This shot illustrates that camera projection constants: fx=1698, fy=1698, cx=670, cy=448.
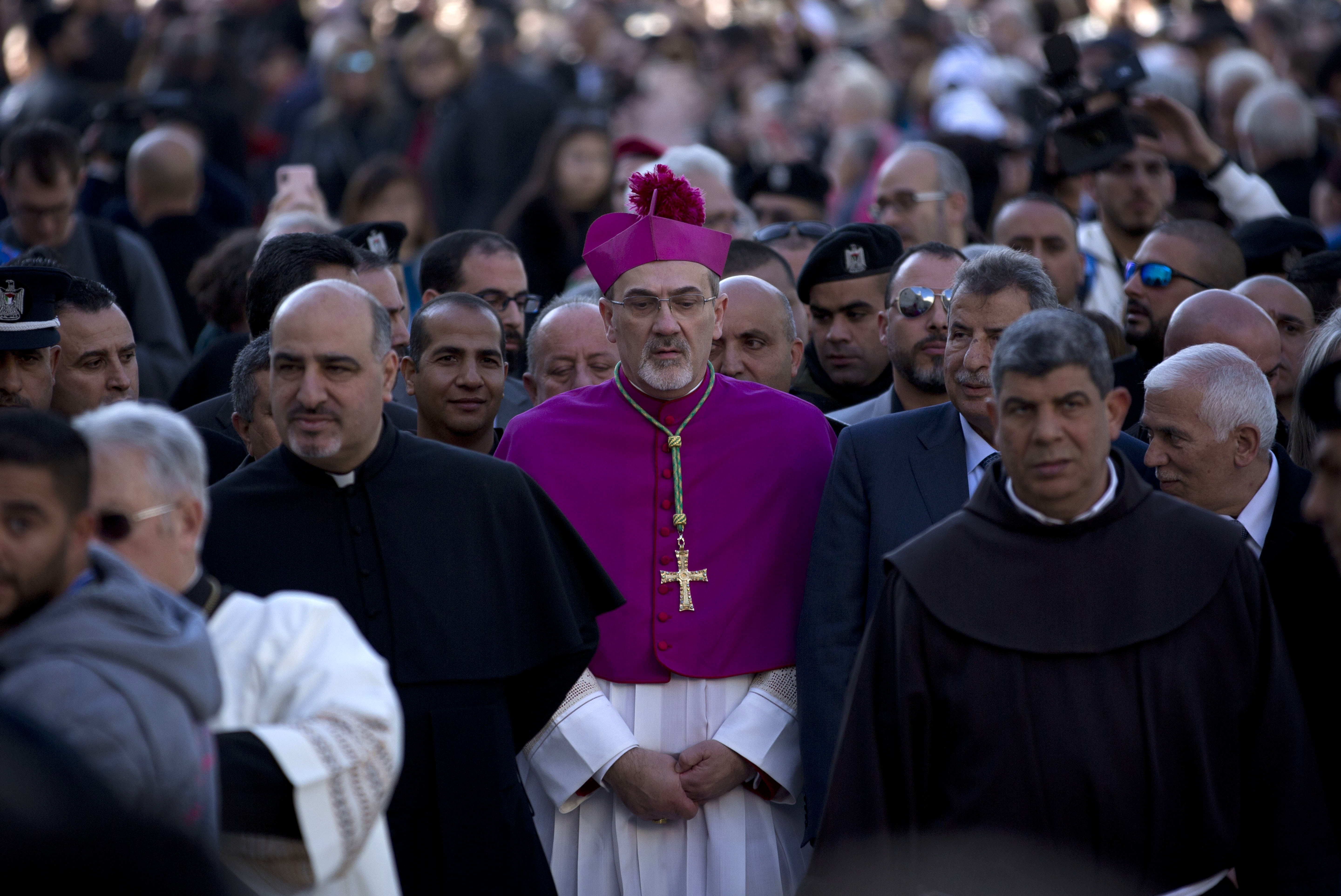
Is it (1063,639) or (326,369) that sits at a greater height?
(326,369)

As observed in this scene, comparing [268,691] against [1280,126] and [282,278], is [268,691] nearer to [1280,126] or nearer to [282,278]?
[282,278]

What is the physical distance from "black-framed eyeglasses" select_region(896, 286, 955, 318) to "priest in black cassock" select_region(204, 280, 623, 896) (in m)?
1.60

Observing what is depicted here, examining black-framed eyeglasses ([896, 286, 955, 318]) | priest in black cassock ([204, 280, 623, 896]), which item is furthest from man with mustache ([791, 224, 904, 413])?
priest in black cassock ([204, 280, 623, 896])

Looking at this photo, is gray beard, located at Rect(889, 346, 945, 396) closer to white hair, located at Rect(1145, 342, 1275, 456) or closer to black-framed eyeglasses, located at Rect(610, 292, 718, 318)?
white hair, located at Rect(1145, 342, 1275, 456)

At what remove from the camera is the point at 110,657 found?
3.02m

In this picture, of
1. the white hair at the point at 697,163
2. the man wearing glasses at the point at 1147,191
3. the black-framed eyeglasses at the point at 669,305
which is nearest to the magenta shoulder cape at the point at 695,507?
the black-framed eyeglasses at the point at 669,305

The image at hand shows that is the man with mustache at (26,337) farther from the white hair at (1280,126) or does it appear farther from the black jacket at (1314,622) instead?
the white hair at (1280,126)

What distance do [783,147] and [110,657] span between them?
8.90 metres

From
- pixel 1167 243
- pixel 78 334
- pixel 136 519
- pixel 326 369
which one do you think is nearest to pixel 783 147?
pixel 1167 243

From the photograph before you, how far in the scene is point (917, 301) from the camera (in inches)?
219

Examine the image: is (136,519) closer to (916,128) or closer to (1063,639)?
(1063,639)

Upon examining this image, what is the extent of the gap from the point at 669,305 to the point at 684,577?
0.80m

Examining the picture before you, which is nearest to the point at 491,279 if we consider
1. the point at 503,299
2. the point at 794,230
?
the point at 503,299

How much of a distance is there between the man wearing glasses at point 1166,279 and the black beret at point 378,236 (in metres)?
2.94
